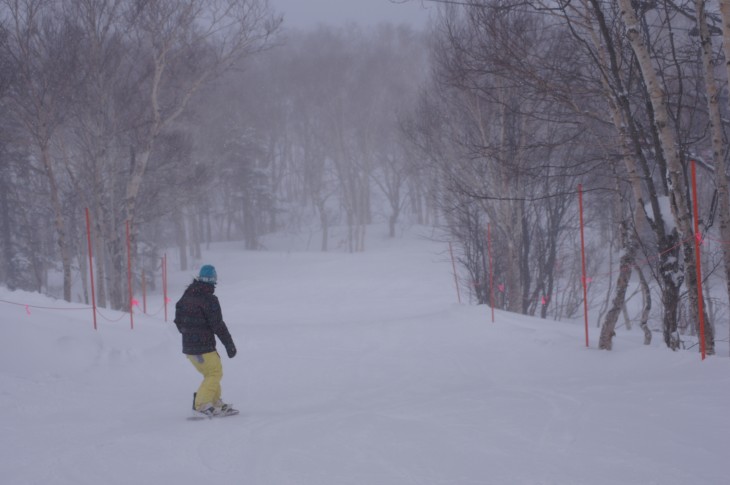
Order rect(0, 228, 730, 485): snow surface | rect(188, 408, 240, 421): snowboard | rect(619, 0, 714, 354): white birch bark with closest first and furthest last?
rect(0, 228, 730, 485): snow surface → rect(188, 408, 240, 421): snowboard → rect(619, 0, 714, 354): white birch bark

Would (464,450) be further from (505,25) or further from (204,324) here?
(505,25)

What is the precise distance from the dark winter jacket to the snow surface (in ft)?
2.69

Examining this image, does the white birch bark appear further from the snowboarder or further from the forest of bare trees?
the snowboarder

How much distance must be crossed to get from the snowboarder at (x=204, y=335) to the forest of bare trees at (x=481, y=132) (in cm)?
429

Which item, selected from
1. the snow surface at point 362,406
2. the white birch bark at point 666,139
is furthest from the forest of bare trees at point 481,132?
the snow surface at point 362,406

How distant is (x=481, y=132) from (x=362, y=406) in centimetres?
1068

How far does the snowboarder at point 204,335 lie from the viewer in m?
6.95

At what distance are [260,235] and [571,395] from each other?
4574 cm

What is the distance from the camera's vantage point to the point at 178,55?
1989cm

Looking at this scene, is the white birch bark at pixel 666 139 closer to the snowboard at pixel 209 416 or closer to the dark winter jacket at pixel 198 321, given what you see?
the dark winter jacket at pixel 198 321

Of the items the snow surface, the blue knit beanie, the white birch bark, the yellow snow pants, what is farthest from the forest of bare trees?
the yellow snow pants

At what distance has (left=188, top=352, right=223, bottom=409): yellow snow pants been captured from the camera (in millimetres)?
A: 6945

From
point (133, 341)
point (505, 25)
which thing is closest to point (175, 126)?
point (133, 341)

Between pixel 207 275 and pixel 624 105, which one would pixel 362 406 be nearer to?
pixel 207 275
